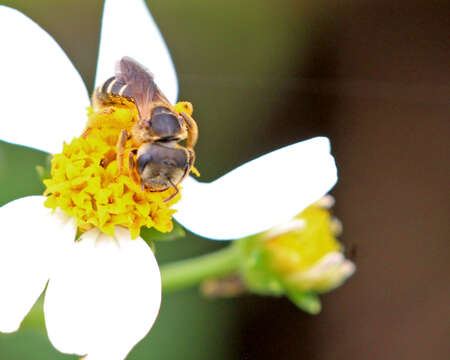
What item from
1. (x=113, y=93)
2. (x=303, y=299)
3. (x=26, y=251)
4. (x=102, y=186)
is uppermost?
(x=113, y=93)

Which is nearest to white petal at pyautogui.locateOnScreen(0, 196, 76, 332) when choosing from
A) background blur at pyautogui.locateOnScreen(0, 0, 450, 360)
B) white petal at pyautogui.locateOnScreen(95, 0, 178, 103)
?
white petal at pyautogui.locateOnScreen(95, 0, 178, 103)

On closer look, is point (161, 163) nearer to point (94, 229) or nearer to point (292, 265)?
point (94, 229)

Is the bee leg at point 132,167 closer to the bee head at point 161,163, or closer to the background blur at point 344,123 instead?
the bee head at point 161,163

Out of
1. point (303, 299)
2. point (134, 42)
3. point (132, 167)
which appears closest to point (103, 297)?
point (132, 167)

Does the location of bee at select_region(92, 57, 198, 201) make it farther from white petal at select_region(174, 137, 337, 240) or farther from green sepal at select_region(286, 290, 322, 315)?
green sepal at select_region(286, 290, 322, 315)

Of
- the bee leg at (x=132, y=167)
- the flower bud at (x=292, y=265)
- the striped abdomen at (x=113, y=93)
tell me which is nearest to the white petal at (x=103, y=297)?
the bee leg at (x=132, y=167)

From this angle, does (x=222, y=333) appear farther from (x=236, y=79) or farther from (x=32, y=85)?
(x=32, y=85)

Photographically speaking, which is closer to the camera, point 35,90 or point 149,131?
point 149,131
